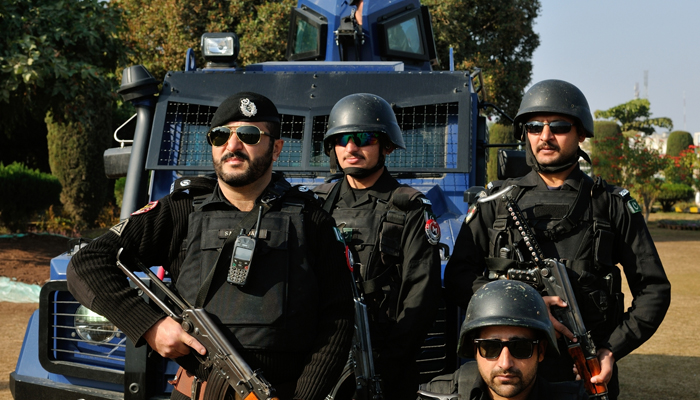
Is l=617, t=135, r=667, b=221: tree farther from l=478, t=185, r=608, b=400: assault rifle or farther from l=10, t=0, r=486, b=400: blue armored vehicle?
l=478, t=185, r=608, b=400: assault rifle

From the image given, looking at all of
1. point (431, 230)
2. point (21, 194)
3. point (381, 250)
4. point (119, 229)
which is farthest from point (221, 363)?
point (21, 194)

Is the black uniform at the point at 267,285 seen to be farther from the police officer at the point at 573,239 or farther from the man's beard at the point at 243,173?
the police officer at the point at 573,239

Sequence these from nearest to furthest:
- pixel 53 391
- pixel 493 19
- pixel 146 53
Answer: pixel 53 391, pixel 146 53, pixel 493 19

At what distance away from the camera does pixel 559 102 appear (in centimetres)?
323

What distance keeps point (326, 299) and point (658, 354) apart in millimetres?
6256

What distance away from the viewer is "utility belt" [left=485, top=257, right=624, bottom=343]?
9.84 feet

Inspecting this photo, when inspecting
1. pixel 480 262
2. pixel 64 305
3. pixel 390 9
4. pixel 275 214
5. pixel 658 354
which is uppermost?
pixel 390 9

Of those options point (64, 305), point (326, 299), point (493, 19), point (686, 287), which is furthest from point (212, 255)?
point (493, 19)

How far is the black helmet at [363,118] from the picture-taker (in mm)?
3590

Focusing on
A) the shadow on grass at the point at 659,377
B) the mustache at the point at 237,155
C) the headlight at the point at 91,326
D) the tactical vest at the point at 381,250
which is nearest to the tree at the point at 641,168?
the shadow on grass at the point at 659,377

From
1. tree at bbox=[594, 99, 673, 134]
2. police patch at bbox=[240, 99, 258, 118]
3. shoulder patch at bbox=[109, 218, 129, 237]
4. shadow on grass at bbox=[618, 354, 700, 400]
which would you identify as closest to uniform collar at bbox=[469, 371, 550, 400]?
police patch at bbox=[240, 99, 258, 118]

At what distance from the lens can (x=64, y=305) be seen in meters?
3.70

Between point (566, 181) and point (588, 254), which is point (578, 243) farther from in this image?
point (566, 181)

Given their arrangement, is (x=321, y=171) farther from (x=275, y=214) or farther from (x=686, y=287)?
(x=686, y=287)
